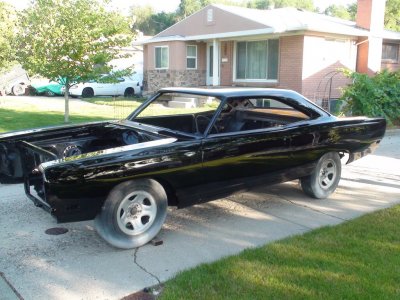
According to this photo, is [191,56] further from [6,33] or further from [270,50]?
[6,33]

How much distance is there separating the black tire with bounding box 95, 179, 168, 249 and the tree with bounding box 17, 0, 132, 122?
292 inches

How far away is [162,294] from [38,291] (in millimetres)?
942

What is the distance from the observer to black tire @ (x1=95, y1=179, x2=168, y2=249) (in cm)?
407

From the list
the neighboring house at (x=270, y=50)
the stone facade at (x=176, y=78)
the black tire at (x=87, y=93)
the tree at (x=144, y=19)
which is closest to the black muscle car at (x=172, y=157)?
the neighboring house at (x=270, y=50)

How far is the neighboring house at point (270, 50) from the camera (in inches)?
698

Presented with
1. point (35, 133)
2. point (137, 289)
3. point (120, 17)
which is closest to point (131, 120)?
point (35, 133)

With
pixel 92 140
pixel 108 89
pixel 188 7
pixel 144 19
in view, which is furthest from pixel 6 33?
pixel 144 19

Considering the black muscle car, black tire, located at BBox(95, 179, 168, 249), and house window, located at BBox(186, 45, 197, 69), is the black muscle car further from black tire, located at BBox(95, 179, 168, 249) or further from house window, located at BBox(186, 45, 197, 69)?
house window, located at BBox(186, 45, 197, 69)

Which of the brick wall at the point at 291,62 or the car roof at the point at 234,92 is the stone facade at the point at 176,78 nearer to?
the brick wall at the point at 291,62

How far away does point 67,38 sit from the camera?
10.8m

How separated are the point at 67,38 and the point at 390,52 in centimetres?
1665

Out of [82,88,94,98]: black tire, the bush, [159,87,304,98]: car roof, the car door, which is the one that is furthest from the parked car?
the car door

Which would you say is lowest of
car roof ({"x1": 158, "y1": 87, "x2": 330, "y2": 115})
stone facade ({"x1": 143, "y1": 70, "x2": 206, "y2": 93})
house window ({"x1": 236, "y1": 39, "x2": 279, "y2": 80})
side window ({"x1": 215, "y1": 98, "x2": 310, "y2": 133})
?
side window ({"x1": 215, "y1": 98, "x2": 310, "y2": 133})

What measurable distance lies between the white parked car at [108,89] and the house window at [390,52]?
A: 496 inches
